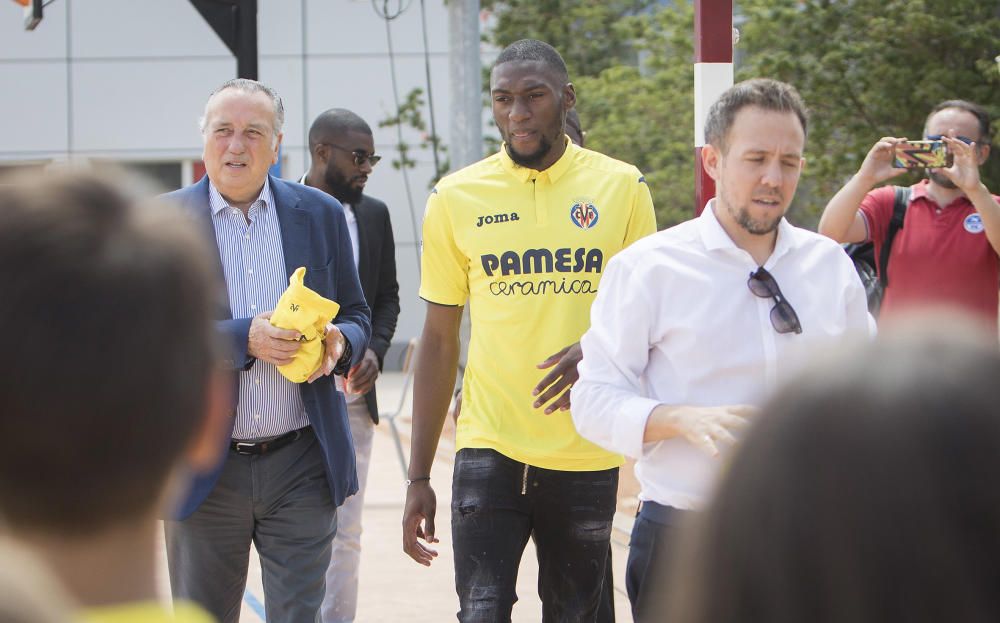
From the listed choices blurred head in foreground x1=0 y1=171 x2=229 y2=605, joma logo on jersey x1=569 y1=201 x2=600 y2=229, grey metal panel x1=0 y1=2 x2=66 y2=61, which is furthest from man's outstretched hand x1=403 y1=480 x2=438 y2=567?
grey metal panel x1=0 y1=2 x2=66 y2=61

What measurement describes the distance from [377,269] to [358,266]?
0.13 meters

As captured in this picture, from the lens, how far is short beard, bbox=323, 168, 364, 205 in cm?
685

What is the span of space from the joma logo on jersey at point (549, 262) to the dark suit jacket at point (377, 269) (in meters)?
1.97

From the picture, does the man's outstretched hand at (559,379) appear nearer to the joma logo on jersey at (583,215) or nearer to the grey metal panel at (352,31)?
the joma logo on jersey at (583,215)

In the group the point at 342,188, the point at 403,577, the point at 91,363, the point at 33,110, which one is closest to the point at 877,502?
the point at 91,363

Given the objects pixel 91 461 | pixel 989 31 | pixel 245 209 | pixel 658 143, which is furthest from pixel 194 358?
pixel 658 143

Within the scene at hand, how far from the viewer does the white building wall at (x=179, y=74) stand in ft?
74.8

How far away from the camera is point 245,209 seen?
4.82 meters

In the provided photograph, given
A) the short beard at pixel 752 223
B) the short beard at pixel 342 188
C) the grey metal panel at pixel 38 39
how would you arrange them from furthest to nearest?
the grey metal panel at pixel 38 39 < the short beard at pixel 342 188 < the short beard at pixel 752 223

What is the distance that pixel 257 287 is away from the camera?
4.73m

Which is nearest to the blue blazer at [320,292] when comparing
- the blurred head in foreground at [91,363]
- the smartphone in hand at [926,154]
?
the smartphone in hand at [926,154]

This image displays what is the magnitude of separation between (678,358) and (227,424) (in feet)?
5.43

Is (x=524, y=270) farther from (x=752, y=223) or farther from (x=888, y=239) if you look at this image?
(x=888, y=239)

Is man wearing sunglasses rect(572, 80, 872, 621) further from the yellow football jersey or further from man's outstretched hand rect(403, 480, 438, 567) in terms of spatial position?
man's outstretched hand rect(403, 480, 438, 567)
